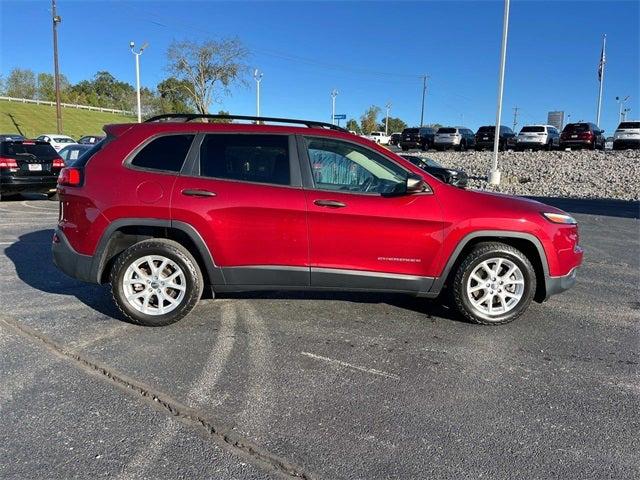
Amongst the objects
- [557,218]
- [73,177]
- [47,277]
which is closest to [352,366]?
[557,218]

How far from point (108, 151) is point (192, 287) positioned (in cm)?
139

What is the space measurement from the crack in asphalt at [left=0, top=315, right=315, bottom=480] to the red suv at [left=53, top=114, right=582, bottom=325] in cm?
62

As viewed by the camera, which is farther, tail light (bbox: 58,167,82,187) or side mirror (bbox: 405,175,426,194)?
tail light (bbox: 58,167,82,187)

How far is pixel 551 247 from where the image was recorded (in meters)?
4.36

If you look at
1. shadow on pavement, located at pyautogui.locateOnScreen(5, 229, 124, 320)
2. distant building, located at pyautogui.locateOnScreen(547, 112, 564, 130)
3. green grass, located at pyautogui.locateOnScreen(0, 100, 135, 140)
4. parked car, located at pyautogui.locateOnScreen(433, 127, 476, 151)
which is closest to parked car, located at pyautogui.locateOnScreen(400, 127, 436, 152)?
parked car, located at pyautogui.locateOnScreen(433, 127, 476, 151)

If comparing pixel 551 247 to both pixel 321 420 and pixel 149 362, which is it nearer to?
pixel 321 420

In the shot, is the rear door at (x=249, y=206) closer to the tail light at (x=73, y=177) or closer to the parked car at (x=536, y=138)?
the tail light at (x=73, y=177)

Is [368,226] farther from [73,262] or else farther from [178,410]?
[73,262]

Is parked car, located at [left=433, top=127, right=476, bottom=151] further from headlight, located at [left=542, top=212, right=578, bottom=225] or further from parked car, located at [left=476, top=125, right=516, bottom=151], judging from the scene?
headlight, located at [left=542, top=212, right=578, bottom=225]

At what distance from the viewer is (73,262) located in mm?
4367

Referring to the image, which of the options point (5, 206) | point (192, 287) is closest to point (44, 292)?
point (192, 287)

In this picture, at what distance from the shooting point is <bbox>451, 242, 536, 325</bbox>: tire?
171 inches

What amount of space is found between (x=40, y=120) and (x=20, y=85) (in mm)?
27951

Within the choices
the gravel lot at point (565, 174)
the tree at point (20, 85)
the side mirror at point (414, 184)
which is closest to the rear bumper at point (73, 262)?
the side mirror at point (414, 184)
